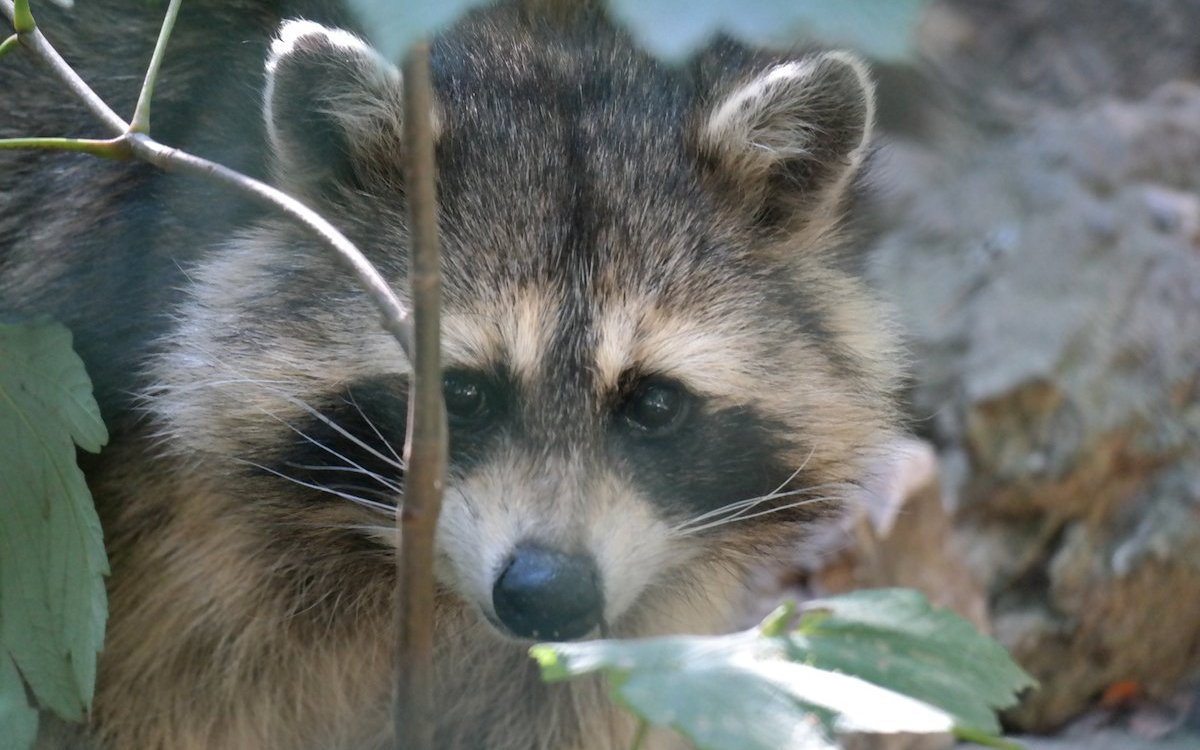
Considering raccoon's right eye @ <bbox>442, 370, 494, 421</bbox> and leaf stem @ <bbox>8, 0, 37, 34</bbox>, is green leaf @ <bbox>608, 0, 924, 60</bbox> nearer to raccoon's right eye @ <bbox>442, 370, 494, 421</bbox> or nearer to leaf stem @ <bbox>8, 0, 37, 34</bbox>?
leaf stem @ <bbox>8, 0, 37, 34</bbox>

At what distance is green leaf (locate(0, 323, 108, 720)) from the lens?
2.13m

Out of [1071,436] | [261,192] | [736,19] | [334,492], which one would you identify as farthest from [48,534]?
[1071,436]

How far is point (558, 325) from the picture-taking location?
90.0 inches

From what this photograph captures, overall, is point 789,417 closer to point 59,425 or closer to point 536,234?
point 536,234

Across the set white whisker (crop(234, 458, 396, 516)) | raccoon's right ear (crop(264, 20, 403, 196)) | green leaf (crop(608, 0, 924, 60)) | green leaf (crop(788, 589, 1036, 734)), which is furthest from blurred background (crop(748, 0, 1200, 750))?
green leaf (crop(608, 0, 924, 60))

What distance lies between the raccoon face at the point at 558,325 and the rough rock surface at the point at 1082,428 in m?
1.57

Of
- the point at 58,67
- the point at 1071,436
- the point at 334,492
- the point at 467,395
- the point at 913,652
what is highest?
the point at 58,67

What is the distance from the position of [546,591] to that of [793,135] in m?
0.89

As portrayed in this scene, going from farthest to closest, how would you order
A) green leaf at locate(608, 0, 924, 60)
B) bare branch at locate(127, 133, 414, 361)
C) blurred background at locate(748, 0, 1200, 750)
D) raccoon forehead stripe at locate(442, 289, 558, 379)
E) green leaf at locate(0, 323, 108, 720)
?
blurred background at locate(748, 0, 1200, 750) → raccoon forehead stripe at locate(442, 289, 558, 379) → green leaf at locate(0, 323, 108, 720) → bare branch at locate(127, 133, 414, 361) → green leaf at locate(608, 0, 924, 60)

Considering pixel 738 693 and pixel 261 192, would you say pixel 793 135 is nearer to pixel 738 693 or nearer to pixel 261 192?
pixel 261 192

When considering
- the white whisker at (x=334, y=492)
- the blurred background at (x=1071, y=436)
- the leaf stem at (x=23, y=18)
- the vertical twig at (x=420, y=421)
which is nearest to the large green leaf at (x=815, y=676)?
the vertical twig at (x=420, y=421)

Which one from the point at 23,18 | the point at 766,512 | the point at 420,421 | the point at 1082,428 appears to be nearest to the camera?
Result: the point at 420,421

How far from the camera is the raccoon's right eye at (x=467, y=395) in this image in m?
2.30

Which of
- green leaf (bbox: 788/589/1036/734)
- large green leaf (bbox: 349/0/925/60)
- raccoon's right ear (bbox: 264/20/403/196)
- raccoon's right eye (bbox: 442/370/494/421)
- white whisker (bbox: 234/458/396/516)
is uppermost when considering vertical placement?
large green leaf (bbox: 349/0/925/60)
